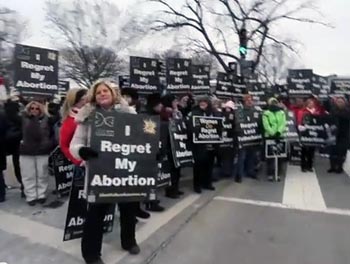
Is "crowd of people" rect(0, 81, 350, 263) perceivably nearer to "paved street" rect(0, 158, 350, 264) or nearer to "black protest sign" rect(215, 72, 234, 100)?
"paved street" rect(0, 158, 350, 264)

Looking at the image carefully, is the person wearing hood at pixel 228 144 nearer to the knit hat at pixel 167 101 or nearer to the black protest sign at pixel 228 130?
the black protest sign at pixel 228 130

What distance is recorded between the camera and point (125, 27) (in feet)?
108

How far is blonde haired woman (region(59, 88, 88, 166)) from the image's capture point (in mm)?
4582

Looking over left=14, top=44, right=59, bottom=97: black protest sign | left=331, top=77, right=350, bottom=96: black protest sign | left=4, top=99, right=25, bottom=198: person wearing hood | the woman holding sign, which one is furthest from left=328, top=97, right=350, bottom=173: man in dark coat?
the woman holding sign

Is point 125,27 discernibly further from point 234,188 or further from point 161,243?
point 161,243

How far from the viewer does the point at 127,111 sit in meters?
4.58

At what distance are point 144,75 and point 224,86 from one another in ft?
7.69

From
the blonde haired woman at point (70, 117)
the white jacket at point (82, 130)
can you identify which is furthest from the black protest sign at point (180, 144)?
the white jacket at point (82, 130)

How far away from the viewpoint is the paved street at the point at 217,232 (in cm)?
498

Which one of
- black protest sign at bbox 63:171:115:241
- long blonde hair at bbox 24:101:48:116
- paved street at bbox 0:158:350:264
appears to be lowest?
paved street at bbox 0:158:350:264

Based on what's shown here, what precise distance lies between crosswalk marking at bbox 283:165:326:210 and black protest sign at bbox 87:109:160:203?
12.8 ft

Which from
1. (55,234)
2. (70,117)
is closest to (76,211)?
(55,234)

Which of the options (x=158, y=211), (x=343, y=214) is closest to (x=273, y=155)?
(x=343, y=214)

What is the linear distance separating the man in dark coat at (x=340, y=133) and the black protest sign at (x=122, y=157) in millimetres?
7537
